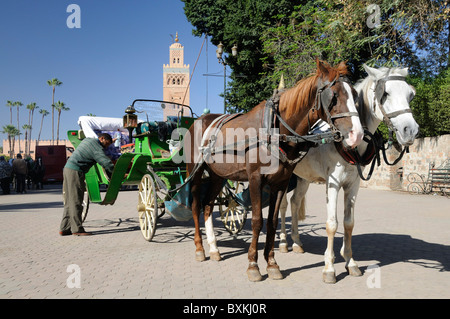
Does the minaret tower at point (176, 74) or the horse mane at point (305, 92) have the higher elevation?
the minaret tower at point (176, 74)

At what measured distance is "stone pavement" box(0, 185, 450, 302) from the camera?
396 centimetres

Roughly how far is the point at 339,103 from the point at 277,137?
74 centimetres

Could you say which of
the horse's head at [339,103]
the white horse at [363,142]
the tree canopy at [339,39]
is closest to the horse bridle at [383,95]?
the white horse at [363,142]

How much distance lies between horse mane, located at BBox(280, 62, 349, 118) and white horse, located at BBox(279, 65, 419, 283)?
1.60 ft

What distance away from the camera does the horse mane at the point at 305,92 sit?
4.02 m

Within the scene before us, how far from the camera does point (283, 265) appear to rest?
5.05 m

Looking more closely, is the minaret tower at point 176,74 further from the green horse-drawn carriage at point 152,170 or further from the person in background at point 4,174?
the green horse-drawn carriage at point 152,170

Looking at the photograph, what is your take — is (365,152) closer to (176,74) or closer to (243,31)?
(243,31)

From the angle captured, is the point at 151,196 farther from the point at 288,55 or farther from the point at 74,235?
the point at 288,55

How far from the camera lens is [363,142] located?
4.50 m

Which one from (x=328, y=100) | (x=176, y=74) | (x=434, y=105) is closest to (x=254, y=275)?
(x=328, y=100)

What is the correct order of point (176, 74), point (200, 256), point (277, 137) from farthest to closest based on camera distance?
1. point (176, 74)
2. point (200, 256)
3. point (277, 137)

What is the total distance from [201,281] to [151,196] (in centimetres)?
266

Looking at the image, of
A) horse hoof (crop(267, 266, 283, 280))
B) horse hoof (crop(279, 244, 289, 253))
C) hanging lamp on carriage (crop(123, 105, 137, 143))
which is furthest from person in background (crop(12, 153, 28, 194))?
horse hoof (crop(267, 266, 283, 280))
